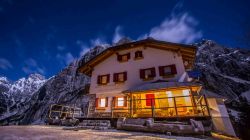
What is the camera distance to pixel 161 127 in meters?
9.31

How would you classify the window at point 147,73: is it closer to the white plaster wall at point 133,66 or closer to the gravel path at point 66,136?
the white plaster wall at point 133,66

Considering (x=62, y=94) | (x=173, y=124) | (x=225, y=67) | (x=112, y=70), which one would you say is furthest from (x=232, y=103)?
(x=62, y=94)

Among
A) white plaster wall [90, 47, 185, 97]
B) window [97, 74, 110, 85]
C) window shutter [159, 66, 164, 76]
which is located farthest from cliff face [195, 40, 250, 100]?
window [97, 74, 110, 85]

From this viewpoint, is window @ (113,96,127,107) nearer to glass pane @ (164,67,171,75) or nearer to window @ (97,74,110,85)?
window @ (97,74,110,85)

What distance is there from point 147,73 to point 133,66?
2.23 meters

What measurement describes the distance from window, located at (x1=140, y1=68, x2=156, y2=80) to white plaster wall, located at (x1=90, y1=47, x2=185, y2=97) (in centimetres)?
43

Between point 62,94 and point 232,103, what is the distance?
61694 millimetres

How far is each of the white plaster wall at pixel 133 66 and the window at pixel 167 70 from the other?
0.40m

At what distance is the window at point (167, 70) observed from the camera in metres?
18.0

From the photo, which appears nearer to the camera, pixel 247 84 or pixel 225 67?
pixel 247 84

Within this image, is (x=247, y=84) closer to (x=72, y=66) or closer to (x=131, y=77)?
(x=131, y=77)

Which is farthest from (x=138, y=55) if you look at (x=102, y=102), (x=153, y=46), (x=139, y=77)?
(x=102, y=102)

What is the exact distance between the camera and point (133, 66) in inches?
803

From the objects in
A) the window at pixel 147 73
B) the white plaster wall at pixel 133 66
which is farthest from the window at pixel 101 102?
the window at pixel 147 73
